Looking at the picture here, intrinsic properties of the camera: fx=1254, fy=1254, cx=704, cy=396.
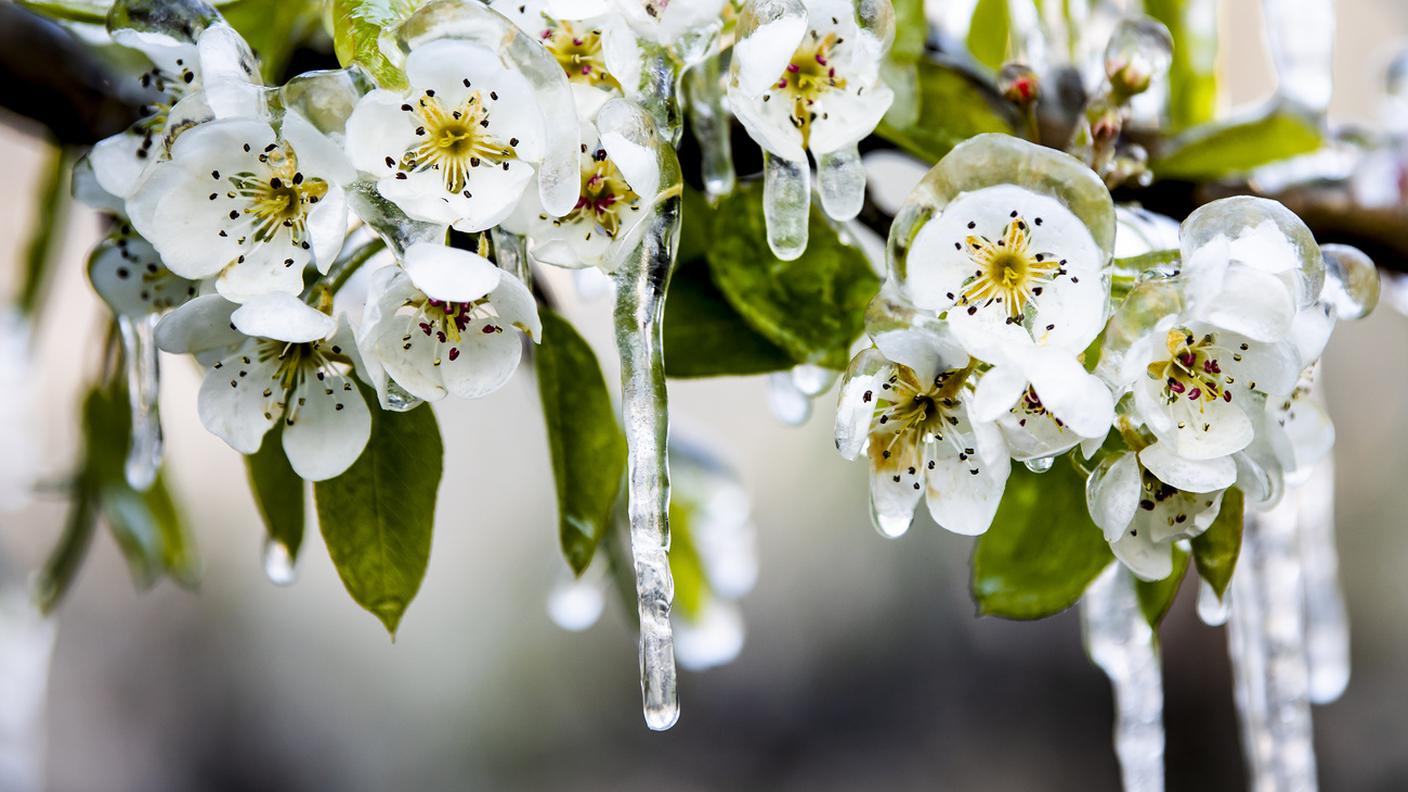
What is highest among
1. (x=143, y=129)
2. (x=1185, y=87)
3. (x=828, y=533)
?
(x=828, y=533)

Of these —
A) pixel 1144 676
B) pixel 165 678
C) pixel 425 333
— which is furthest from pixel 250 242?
pixel 165 678

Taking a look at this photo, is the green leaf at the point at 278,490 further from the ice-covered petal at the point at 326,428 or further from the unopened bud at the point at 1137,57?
the unopened bud at the point at 1137,57

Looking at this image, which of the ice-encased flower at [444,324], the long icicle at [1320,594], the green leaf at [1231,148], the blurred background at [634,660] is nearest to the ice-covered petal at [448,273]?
the ice-encased flower at [444,324]

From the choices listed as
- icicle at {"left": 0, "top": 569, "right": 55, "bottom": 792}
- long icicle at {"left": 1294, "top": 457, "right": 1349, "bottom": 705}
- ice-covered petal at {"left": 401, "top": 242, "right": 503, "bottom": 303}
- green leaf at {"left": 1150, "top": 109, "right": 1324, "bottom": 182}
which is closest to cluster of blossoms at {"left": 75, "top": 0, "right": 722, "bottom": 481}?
ice-covered petal at {"left": 401, "top": 242, "right": 503, "bottom": 303}

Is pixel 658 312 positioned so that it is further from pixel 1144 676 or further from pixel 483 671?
pixel 483 671

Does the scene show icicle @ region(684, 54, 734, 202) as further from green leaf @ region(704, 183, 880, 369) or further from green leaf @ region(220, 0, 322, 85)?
green leaf @ region(220, 0, 322, 85)

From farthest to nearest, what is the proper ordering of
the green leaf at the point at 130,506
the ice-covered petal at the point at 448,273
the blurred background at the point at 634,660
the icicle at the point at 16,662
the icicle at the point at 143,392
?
the blurred background at the point at 634,660 < the icicle at the point at 16,662 < the green leaf at the point at 130,506 < the icicle at the point at 143,392 < the ice-covered petal at the point at 448,273

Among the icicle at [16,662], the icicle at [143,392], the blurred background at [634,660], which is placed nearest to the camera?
the icicle at [143,392]
